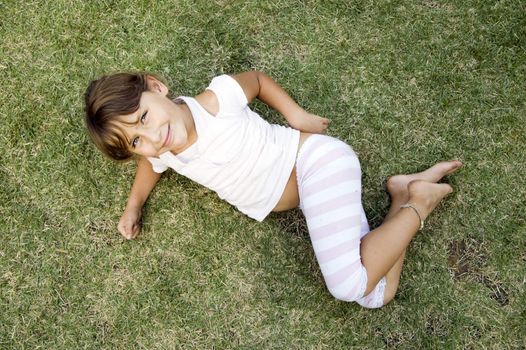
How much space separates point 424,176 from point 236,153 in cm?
90

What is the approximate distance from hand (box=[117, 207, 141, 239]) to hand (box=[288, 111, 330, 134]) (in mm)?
867

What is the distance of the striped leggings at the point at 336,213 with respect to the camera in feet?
7.44

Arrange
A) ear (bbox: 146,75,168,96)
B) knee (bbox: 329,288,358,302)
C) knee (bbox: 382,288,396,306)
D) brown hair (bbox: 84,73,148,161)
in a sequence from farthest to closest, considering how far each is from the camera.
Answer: knee (bbox: 382,288,396,306) < knee (bbox: 329,288,358,302) < ear (bbox: 146,75,168,96) < brown hair (bbox: 84,73,148,161)

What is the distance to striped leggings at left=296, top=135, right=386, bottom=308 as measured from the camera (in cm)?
227

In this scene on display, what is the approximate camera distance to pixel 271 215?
266 centimetres

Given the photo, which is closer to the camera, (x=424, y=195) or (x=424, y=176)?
(x=424, y=195)

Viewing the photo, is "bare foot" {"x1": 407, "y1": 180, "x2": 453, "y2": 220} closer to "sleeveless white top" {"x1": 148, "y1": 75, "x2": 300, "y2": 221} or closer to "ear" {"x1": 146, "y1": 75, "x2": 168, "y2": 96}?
"sleeveless white top" {"x1": 148, "y1": 75, "x2": 300, "y2": 221}

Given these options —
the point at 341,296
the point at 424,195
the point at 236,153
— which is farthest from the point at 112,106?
the point at 424,195

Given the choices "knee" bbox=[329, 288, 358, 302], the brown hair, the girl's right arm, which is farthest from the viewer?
the girl's right arm

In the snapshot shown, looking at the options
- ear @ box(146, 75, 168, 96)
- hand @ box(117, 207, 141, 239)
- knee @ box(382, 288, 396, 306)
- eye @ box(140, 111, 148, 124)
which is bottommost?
hand @ box(117, 207, 141, 239)

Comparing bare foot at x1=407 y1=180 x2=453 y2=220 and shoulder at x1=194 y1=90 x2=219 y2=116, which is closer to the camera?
shoulder at x1=194 y1=90 x2=219 y2=116

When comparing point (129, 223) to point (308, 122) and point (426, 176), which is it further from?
point (426, 176)

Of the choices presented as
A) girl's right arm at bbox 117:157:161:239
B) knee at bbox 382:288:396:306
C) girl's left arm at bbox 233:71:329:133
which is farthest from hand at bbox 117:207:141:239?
knee at bbox 382:288:396:306

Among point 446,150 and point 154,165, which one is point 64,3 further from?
point 446,150
